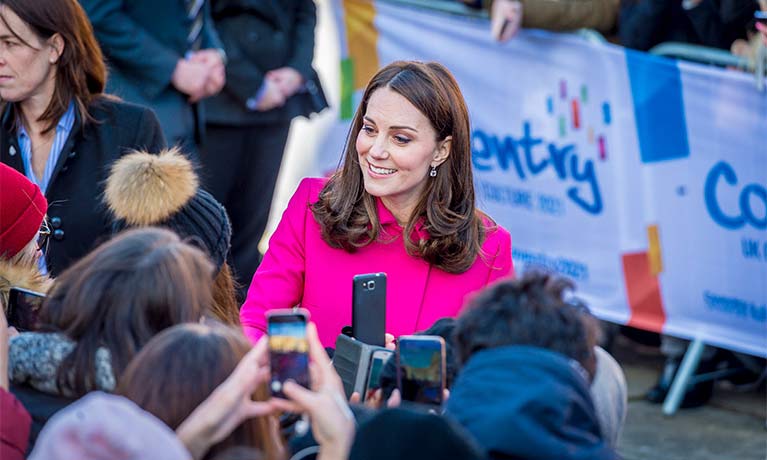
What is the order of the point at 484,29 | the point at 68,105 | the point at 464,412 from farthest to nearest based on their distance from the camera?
1. the point at 484,29
2. the point at 68,105
3. the point at 464,412

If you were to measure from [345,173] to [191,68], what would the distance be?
2019 millimetres

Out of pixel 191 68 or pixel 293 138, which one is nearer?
pixel 191 68

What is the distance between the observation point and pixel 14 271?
331 centimetres

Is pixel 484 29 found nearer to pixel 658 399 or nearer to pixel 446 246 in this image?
pixel 658 399

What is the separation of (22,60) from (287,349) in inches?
95.6

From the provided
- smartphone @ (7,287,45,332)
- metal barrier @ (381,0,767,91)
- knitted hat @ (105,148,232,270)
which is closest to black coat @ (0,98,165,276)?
knitted hat @ (105,148,232,270)

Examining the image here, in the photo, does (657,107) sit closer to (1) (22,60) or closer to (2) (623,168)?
(2) (623,168)

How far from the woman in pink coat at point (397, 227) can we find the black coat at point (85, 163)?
0.76 metres

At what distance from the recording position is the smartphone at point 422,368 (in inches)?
105

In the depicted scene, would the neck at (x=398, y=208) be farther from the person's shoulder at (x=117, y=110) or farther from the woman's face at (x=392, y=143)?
the person's shoulder at (x=117, y=110)

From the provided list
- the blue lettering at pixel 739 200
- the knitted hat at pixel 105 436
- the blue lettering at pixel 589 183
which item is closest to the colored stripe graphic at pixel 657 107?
the blue lettering at pixel 739 200

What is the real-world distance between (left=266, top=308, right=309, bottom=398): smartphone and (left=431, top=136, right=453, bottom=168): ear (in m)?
1.64

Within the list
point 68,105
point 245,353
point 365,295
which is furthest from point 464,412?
point 68,105

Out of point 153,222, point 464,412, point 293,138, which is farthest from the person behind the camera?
point 293,138
